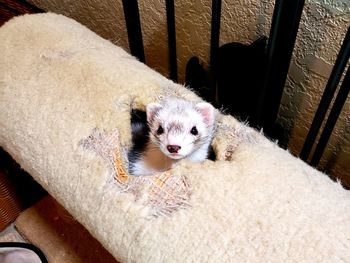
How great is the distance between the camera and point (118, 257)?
53cm

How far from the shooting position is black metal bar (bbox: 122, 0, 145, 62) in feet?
2.61

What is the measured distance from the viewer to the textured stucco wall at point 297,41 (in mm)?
715

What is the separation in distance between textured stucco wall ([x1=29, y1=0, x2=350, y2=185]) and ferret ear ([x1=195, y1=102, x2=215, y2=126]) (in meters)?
0.26

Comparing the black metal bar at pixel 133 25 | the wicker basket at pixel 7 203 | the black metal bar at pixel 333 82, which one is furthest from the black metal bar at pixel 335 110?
the wicker basket at pixel 7 203

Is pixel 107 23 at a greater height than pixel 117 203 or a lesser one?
lesser

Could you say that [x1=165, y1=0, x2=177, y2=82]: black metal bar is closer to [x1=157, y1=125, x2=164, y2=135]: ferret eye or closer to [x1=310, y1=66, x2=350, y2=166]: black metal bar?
[x1=157, y1=125, x2=164, y2=135]: ferret eye

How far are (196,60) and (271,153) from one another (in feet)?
1.53

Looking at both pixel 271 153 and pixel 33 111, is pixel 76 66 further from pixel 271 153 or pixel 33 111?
pixel 271 153

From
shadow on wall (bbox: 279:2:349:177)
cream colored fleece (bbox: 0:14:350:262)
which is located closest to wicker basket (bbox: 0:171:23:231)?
cream colored fleece (bbox: 0:14:350:262)

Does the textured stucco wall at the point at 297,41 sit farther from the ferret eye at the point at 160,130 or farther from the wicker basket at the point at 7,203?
the wicker basket at the point at 7,203

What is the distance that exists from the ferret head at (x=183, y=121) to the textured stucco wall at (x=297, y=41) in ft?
0.87

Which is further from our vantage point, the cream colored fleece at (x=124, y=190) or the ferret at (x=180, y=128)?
the ferret at (x=180, y=128)

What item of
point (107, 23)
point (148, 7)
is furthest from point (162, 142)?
point (107, 23)

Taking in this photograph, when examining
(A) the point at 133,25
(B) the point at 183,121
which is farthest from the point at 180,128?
(A) the point at 133,25
